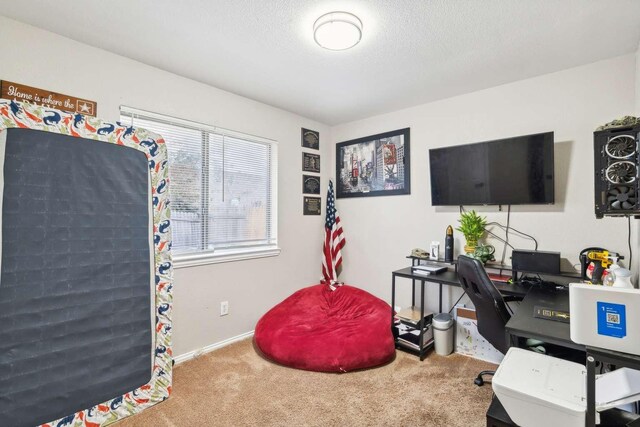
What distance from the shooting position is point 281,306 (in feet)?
10.2

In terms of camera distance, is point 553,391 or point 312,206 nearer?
point 553,391

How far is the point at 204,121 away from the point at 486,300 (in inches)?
104

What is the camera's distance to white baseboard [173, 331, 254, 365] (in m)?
2.57

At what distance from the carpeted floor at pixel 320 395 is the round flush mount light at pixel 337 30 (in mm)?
2299

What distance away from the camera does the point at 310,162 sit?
12.3 feet

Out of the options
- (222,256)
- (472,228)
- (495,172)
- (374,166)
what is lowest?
(222,256)

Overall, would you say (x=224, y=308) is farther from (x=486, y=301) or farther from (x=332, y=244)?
(x=486, y=301)

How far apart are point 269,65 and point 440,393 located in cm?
269


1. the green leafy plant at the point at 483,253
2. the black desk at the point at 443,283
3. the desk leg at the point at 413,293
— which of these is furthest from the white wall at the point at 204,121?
the green leafy plant at the point at 483,253

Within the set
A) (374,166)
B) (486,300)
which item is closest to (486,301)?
(486,300)

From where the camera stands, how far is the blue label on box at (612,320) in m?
0.92

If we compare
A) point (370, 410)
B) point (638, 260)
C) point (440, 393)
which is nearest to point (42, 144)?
point (370, 410)

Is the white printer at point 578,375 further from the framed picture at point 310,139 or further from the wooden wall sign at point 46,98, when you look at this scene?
the framed picture at point 310,139

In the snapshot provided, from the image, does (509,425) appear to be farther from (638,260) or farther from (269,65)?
(269,65)
